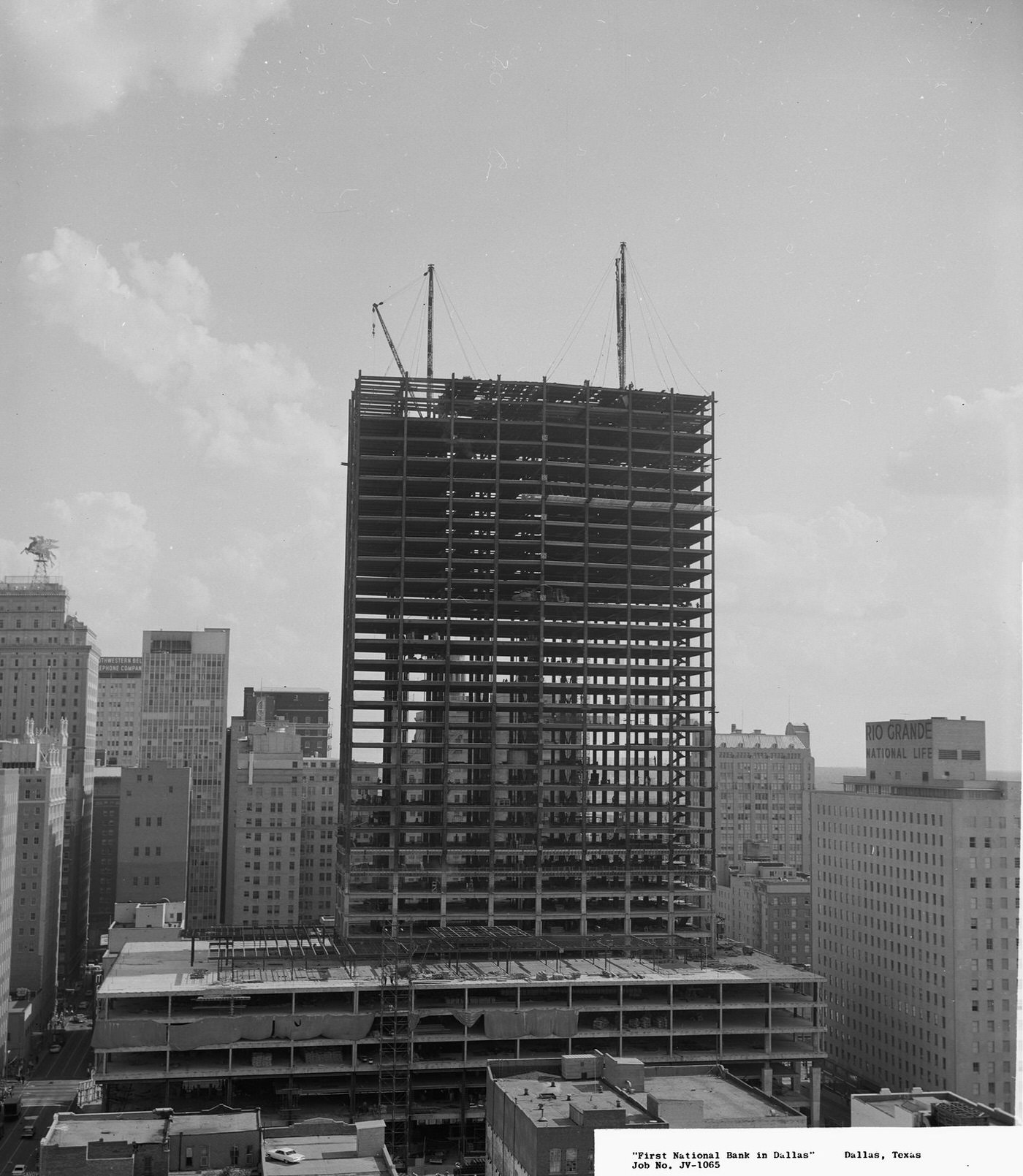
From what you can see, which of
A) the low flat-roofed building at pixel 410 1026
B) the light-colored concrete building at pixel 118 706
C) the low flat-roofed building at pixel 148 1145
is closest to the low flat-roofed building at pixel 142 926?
the low flat-roofed building at pixel 410 1026

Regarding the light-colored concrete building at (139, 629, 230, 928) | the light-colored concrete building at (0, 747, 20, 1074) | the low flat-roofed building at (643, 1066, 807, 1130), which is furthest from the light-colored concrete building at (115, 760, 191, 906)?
the low flat-roofed building at (643, 1066, 807, 1130)

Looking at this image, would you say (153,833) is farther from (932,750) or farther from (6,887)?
(932,750)

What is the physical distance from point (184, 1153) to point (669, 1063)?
452 inches

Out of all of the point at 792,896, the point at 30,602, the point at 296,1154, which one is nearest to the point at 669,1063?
the point at 296,1154

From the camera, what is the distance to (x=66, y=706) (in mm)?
45656

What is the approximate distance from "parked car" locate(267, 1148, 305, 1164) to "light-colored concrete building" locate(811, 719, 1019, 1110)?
51.3 feet

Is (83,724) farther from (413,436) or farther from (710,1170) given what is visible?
(710,1170)

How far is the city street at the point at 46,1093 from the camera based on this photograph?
22562 mm

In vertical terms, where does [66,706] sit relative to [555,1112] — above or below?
above

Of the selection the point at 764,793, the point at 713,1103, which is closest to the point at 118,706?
the point at 764,793

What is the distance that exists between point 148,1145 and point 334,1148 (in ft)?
6.42

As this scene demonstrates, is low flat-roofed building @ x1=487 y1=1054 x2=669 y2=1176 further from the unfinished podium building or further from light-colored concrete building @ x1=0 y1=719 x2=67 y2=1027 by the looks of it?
light-colored concrete building @ x1=0 y1=719 x2=67 y2=1027

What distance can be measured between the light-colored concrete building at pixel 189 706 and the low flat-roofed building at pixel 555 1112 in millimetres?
39512

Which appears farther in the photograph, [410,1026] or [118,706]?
[118,706]
